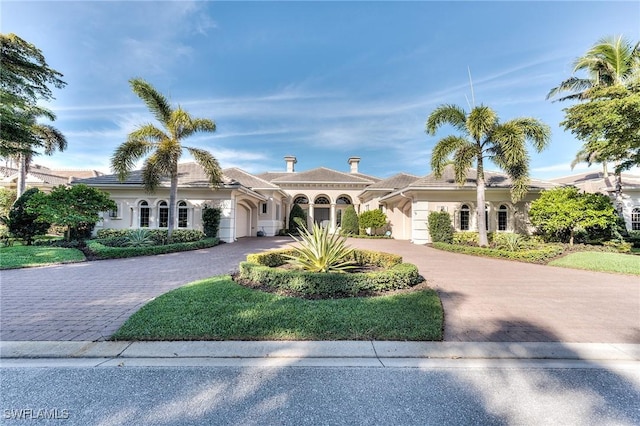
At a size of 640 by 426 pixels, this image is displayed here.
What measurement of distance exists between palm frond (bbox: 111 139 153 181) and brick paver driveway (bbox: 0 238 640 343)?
5.19m

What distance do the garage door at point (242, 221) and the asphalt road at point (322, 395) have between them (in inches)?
647

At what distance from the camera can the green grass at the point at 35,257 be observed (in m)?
8.73

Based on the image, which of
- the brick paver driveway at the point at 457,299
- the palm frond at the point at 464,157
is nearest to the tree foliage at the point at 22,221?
the brick paver driveway at the point at 457,299

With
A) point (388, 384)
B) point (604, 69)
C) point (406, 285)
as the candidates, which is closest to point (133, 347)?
point (388, 384)

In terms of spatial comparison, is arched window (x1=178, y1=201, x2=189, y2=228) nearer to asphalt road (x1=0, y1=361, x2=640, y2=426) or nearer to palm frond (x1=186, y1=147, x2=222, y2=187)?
palm frond (x1=186, y1=147, x2=222, y2=187)

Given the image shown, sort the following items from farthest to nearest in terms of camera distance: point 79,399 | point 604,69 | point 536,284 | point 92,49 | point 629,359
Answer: point 604,69
point 92,49
point 536,284
point 629,359
point 79,399

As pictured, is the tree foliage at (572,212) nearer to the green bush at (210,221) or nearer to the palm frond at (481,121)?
the palm frond at (481,121)

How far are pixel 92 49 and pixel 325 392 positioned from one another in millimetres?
14020

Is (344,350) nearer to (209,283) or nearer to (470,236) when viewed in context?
(209,283)

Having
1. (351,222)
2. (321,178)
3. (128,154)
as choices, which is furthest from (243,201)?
Result: (321,178)

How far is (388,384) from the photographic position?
2768mm

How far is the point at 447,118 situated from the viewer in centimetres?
1393

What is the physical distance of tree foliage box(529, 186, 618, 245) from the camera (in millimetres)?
12648

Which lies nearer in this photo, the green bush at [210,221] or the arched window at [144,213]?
the green bush at [210,221]
